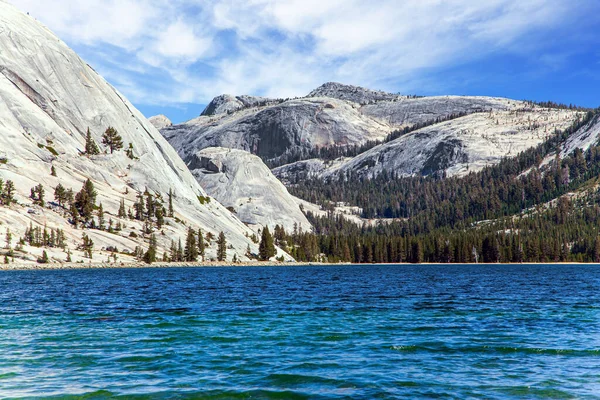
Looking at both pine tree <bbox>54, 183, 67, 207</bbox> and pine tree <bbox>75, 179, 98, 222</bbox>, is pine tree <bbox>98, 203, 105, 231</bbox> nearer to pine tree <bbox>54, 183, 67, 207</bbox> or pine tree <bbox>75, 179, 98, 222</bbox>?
pine tree <bbox>75, 179, 98, 222</bbox>

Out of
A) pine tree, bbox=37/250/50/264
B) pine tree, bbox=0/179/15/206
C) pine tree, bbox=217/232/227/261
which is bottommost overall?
pine tree, bbox=37/250/50/264

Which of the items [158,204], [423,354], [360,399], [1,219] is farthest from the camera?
[158,204]

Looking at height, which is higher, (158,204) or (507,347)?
(158,204)

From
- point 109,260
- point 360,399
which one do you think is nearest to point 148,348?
point 360,399

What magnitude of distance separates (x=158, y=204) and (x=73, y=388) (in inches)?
6823

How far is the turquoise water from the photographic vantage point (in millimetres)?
21391

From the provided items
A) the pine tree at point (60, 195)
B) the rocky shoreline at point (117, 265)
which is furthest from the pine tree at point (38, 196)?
the rocky shoreline at point (117, 265)

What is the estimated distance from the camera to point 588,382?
2225 cm

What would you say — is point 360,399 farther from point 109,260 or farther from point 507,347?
point 109,260

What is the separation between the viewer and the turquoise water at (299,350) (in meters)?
21.4

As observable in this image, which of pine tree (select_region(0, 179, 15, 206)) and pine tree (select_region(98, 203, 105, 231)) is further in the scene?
pine tree (select_region(98, 203, 105, 231))

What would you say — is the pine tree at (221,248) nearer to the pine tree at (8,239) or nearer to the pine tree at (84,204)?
the pine tree at (84,204)

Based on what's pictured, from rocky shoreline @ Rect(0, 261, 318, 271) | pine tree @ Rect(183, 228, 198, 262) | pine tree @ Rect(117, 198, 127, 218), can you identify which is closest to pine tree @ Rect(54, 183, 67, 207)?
pine tree @ Rect(117, 198, 127, 218)

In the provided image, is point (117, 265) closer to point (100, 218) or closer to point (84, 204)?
point (100, 218)
